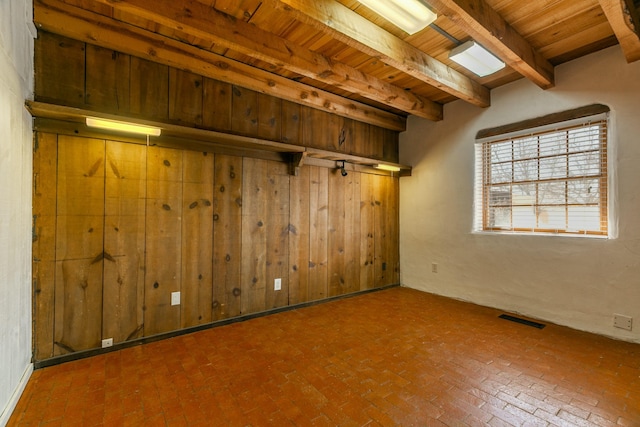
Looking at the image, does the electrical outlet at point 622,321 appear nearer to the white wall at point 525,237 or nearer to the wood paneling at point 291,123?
the white wall at point 525,237

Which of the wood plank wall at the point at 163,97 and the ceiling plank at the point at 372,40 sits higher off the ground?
the ceiling plank at the point at 372,40

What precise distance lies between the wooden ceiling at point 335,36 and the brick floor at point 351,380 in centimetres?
249

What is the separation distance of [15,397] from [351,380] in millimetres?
2083

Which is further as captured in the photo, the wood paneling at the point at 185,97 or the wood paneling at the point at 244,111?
the wood paneling at the point at 244,111

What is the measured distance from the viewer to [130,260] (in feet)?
8.45

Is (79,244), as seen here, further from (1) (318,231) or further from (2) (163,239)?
(1) (318,231)

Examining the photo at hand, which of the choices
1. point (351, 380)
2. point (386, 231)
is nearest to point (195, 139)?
point (351, 380)

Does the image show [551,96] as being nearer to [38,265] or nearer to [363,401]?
[363,401]

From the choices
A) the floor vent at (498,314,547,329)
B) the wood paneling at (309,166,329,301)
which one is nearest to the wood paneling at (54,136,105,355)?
the wood paneling at (309,166,329,301)

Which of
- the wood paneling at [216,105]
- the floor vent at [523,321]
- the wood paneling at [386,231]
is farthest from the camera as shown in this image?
the wood paneling at [386,231]

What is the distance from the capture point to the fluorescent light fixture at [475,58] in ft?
8.45

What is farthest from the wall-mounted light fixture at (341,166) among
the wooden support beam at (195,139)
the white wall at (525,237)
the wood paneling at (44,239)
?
the wood paneling at (44,239)

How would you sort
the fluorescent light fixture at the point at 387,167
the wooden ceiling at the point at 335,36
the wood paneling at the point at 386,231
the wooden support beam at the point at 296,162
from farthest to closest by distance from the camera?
the wood paneling at the point at 386,231
the fluorescent light fixture at the point at 387,167
the wooden support beam at the point at 296,162
the wooden ceiling at the point at 335,36

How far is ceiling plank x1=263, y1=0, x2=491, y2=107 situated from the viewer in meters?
1.96
